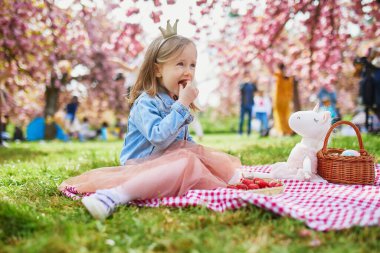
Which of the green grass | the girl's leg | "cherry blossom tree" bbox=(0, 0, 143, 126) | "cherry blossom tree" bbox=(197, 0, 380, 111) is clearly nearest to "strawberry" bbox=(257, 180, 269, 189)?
the girl's leg

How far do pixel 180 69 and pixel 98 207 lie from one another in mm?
1206

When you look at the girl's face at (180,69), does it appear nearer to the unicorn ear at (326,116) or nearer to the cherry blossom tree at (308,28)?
the unicorn ear at (326,116)

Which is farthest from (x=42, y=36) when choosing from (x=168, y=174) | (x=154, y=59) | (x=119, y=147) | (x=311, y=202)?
(x=311, y=202)

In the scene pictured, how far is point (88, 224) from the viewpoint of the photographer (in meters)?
1.99

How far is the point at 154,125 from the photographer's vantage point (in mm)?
2697

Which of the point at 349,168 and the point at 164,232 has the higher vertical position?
the point at 349,168

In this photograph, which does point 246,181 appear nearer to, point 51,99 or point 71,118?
point 71,118

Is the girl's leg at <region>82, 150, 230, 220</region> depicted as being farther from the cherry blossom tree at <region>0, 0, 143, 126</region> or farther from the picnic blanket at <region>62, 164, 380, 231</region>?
the cherry blossom tree at <region>0, 0, 143, 126</region>

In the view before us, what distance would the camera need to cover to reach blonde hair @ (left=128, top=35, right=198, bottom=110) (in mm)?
2938

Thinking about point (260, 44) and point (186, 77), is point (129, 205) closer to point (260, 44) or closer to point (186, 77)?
point (186, 77)

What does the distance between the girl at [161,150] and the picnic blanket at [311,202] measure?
0.39 feet

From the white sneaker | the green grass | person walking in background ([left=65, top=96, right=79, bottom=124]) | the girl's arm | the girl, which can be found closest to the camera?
the green grass

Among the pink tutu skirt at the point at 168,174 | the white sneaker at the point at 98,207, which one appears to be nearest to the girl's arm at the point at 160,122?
the pink tutu skirt at the point at 168,174

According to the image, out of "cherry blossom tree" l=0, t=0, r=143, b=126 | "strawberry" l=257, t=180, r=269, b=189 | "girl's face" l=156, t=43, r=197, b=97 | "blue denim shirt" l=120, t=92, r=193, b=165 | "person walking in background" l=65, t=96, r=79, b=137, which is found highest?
"cherry blossom tree" l=0, t=0, r=143, b=126
